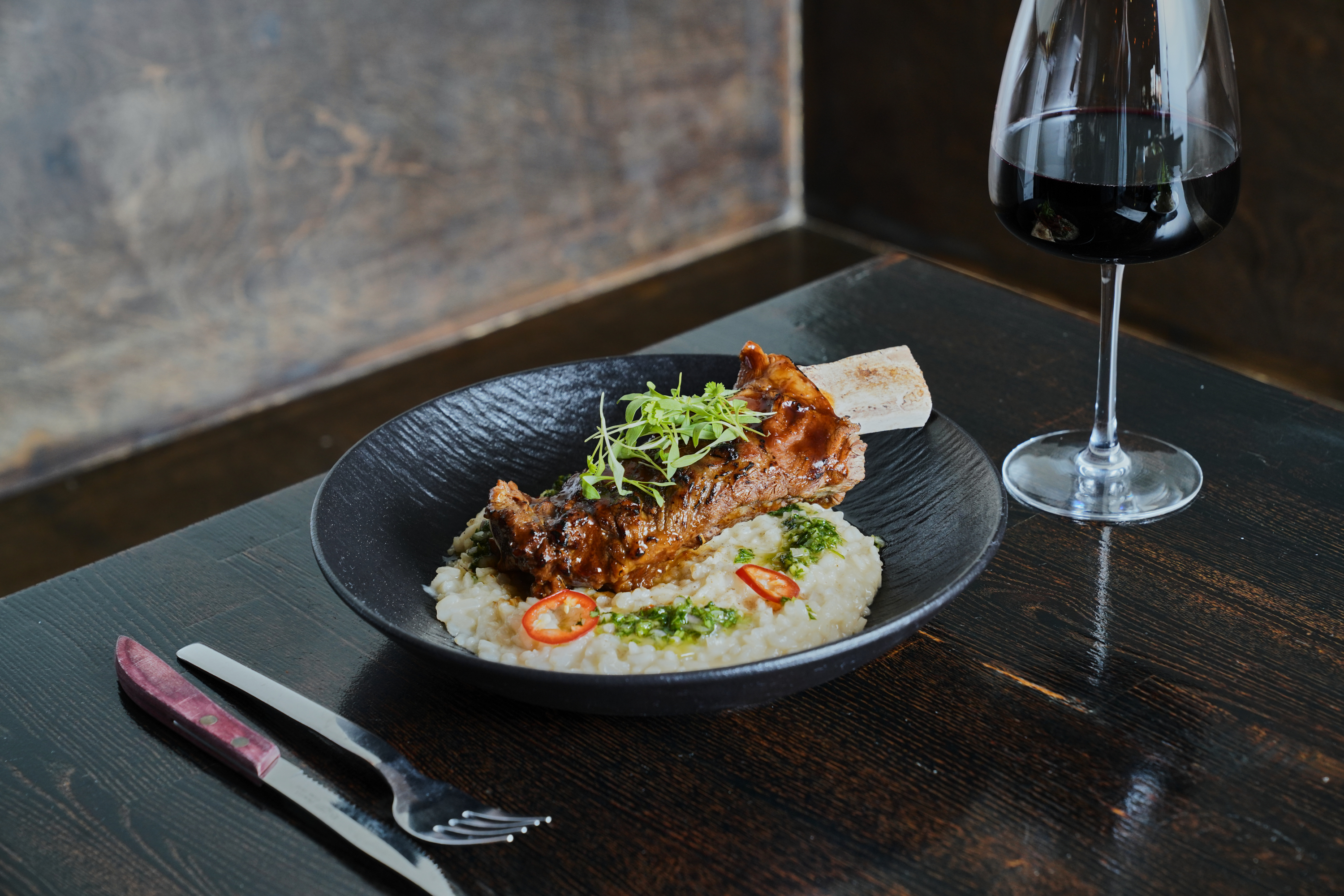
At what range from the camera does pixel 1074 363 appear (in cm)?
180

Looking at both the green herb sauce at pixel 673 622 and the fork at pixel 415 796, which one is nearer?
the fork at pixel 415 796

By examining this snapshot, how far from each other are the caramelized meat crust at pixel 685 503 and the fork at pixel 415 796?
24 cm

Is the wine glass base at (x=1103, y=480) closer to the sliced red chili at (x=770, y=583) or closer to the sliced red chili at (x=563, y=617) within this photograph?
the sliced red chili at (x=770, y=583)

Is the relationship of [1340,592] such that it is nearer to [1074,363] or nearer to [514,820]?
[1074,363]

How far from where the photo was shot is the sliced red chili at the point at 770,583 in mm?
1191

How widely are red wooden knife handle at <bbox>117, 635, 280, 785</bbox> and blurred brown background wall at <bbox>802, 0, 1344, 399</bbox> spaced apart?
8.62ft

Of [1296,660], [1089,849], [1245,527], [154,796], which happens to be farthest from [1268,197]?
[154,796]

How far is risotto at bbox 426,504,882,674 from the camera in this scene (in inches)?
44.2

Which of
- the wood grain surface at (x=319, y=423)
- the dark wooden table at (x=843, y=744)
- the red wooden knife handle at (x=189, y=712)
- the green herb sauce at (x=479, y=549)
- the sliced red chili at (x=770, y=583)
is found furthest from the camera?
the wood grain surface at (x=319, y=423)

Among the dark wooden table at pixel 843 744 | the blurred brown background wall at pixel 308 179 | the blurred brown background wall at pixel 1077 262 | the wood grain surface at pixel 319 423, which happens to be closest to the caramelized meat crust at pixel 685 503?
the dark wooden table at pixel 843 744

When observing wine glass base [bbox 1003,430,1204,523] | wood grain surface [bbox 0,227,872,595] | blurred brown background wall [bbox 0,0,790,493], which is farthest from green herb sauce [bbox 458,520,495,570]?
blurred brown background wall [bbox 0,0,790,493]

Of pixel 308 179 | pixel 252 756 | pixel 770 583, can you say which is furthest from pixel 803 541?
pixel 308 179

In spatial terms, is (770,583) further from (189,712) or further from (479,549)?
(189,712)

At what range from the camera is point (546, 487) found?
4.99 feet
